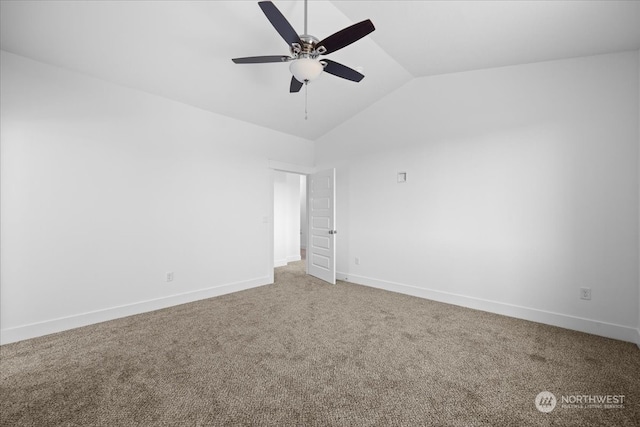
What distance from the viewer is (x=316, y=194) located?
522 centimetres

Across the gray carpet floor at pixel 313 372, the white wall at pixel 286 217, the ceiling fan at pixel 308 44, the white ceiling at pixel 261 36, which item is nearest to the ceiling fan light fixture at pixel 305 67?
the ceiling fan at pixel 308 44

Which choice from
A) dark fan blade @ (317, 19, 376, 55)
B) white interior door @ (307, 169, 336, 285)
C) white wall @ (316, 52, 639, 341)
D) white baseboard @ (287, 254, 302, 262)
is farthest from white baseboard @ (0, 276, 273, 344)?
dark fan blade @ (317, 19, 376, 55)

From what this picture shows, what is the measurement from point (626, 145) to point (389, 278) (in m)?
3.17

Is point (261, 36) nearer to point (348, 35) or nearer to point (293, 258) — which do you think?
point (348, 35)

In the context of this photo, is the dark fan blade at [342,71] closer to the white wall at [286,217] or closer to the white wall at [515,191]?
the white wall at [515,191]

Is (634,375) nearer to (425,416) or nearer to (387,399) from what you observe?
(425,416)

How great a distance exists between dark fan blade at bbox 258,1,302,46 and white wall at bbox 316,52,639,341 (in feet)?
9.01

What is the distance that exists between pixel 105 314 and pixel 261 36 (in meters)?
3.62

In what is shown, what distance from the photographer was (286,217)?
6730 mm

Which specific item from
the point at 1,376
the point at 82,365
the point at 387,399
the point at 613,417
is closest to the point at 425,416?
the point at 387,399

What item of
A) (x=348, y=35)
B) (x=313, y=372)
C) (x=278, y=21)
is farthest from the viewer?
(x=313, y=372)

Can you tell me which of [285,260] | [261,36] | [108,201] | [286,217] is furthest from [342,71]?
[285,260]

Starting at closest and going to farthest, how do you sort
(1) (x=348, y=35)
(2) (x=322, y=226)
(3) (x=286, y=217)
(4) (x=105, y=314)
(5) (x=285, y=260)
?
(1) (x=348, y=35) → (4) (x=105, y=314) → (2) (x=322, y=226) → (5) (x=285, y=260) → (3) (x=286, y=217)

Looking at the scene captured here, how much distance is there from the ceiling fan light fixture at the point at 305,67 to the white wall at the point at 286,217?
178 inches
